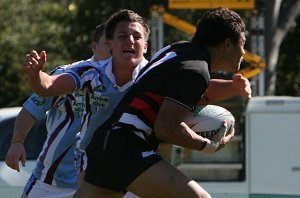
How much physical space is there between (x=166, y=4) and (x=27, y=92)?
1037 centimetres

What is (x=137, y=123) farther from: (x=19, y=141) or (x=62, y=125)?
(x=62, y=125)

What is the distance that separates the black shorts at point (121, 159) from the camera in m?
5.03

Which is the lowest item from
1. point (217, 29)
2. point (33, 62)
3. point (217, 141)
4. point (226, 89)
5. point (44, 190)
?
point (44, 190)

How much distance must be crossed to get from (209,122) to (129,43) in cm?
87

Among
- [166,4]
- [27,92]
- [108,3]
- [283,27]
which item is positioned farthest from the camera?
[27,92]

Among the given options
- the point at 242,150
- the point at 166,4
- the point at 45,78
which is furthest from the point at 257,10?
the point at 45,78

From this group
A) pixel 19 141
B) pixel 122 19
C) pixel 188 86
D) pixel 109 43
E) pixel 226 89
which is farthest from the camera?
pixel 19 141

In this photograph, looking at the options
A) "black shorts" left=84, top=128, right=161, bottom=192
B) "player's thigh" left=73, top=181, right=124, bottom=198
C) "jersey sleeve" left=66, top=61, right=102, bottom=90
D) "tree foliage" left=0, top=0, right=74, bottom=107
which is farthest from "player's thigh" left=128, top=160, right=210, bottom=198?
"tree foliage" left=0, top=0, right=74, bottom=107

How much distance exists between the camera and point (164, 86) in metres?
4.98

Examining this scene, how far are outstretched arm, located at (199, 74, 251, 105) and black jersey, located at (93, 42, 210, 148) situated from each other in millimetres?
635

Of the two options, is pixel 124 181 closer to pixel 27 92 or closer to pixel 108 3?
pixel 108 3

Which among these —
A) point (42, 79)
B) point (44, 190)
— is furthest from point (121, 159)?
point (44, 190)

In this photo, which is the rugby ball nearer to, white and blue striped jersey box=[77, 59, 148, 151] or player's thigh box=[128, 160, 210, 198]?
player's thigh box=[128, 160, 210, 198]

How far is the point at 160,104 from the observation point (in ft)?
16.4
